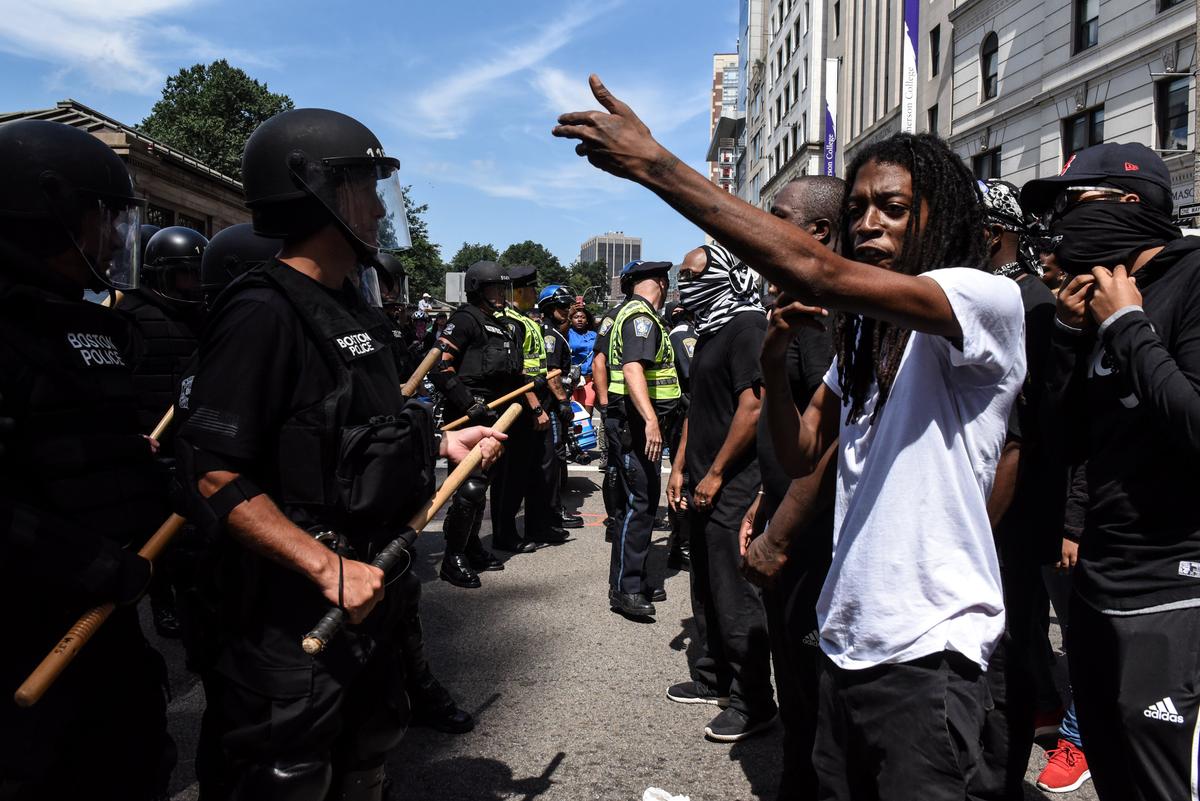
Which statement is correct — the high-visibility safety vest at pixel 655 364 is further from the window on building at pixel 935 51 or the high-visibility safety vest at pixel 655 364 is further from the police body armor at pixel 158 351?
the window on building at pixel 935 51

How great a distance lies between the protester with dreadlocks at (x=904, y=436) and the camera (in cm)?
152

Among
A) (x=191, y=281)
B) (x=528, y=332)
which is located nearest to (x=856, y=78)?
(x=528, y=332)

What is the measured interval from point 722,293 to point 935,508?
2516mm

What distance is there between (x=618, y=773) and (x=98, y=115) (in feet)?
87.5

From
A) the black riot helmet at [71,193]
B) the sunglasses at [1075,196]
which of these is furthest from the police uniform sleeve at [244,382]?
the sunglasses at [1075,196]

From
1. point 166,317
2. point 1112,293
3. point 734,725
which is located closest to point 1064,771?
point 734,725

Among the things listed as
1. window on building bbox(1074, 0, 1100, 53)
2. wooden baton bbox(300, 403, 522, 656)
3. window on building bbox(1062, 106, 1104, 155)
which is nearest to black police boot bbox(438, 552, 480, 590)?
wooden baton bbox(300, 403, 522, 656)

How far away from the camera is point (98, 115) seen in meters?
24.0

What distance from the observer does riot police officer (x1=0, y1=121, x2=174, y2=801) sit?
2.00 m

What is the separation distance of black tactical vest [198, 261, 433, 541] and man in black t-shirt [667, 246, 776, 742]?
1.99 m

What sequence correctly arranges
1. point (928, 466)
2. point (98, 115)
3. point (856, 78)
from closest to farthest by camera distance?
1. point (928, 466)
2. point (98, 115)
3. point (856, 78)

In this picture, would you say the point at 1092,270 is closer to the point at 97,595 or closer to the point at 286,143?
the point at 286,143

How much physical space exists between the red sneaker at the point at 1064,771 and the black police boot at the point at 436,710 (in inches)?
95.9

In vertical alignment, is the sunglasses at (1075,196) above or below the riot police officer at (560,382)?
above
